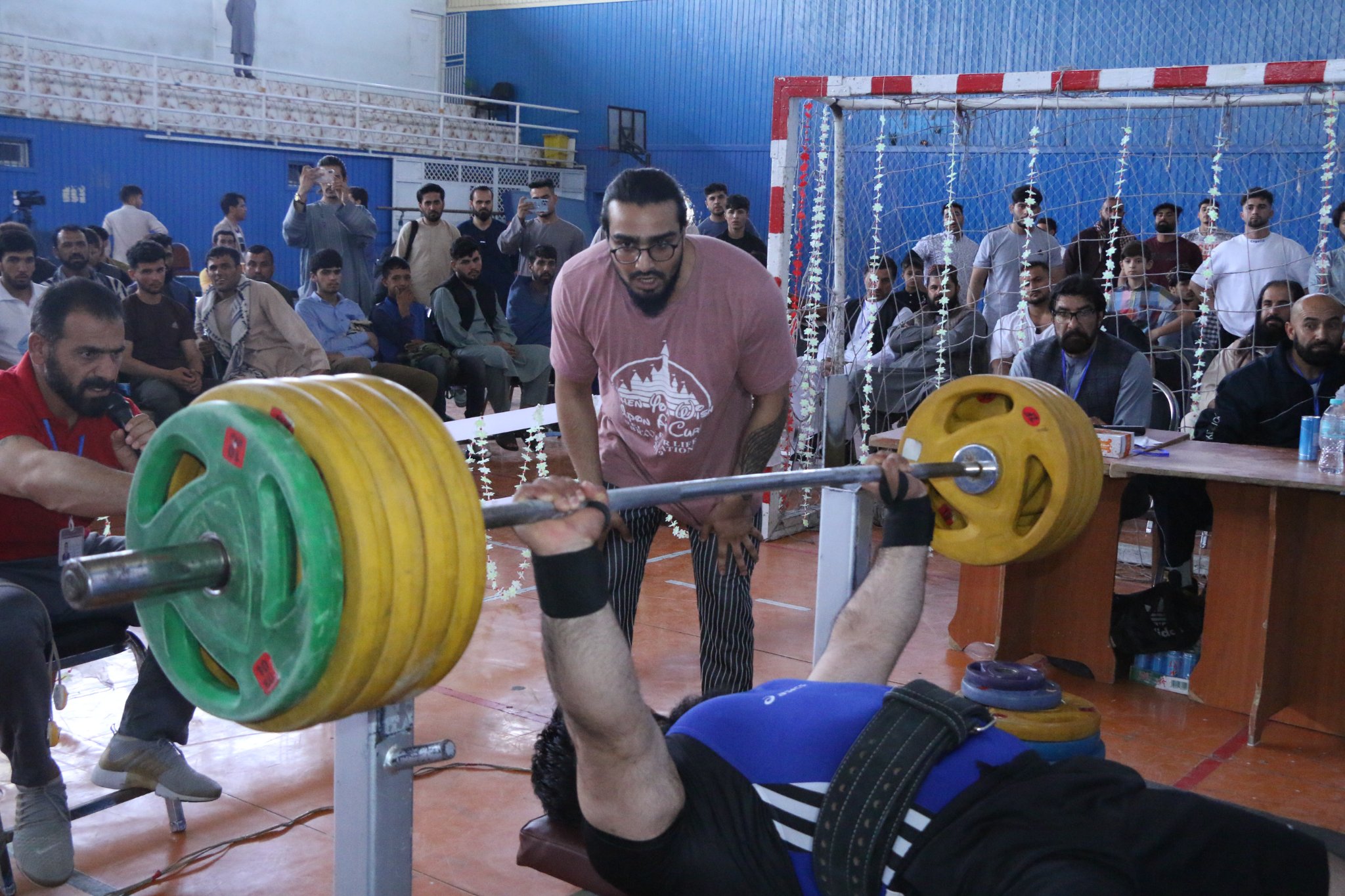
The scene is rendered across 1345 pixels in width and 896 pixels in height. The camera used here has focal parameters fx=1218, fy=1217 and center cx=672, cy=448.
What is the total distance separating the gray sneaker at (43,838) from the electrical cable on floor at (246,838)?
125 millimetres

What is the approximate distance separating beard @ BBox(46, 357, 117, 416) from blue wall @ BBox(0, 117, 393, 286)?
981 cm

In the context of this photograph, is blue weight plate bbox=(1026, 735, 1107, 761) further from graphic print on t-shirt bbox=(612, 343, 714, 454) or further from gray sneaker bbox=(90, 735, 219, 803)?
gray sneaker bbox=(90, 735, 219, 803)

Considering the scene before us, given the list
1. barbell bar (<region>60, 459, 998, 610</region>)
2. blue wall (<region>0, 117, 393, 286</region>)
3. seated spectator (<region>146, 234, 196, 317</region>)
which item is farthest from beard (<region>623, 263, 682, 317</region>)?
blue wall (<region>0, 117, 393, 286</region>)

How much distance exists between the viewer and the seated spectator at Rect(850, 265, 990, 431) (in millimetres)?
5824

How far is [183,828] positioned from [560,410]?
125cm

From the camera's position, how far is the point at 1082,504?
2365 mm

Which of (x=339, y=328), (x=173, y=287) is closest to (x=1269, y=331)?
(x=339, y=328)

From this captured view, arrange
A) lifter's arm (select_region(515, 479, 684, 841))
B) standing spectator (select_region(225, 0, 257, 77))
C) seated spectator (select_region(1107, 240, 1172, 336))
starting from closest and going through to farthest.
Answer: lifter's arm (select_region(515, 479, 684, 841))
seated spectator (select_region(1107, 240, 1172, 336))
standing spectator (select_region(225, 0, 257, 77))

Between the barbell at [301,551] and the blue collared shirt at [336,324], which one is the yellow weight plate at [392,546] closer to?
the barbell at [301,551]

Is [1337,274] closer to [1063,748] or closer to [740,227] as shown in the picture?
[740,227]

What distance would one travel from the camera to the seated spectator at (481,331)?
731cm

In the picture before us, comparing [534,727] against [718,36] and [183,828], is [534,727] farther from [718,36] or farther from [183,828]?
[718,36]

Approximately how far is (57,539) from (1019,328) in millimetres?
4237

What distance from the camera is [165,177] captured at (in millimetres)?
12188
